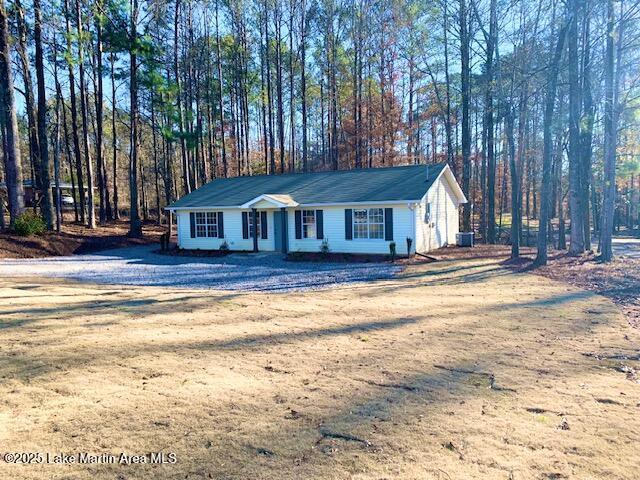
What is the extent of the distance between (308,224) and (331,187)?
222cm

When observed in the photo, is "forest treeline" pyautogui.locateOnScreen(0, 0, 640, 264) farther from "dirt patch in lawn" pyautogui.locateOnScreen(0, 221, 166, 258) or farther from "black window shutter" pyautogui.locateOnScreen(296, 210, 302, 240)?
"black window shutter" pyautogui.locateOnScreen(296, 210, 302, 240)

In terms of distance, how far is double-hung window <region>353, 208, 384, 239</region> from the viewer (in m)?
17.3

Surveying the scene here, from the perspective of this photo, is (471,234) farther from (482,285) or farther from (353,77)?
(353,77)

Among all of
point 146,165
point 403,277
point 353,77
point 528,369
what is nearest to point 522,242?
point 353,77

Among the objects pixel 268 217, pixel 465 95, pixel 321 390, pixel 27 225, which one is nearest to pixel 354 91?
pixel 465 95

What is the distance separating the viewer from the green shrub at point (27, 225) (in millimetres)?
18656

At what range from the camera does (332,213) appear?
59.8 feet

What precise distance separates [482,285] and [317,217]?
9.23 metres

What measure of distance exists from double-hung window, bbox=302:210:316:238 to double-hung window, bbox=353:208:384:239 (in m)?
2.02

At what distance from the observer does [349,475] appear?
271 centimetres

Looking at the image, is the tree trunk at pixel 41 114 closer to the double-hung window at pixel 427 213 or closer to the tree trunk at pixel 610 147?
the double-hung window at pixel 427 213

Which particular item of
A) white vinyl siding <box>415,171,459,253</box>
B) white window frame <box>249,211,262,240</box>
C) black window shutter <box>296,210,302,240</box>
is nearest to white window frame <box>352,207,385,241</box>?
white vinyl siding <box>415,171,459,253</box>

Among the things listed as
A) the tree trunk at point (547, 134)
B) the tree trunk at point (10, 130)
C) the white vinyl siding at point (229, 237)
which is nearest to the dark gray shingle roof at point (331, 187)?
the white vinyl siding at point (229, 237)

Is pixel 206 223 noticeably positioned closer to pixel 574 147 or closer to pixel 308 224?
pixel 308 224
